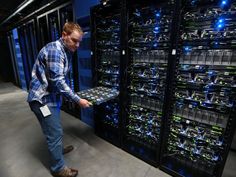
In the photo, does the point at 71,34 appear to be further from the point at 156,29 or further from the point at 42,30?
the point at 42,30

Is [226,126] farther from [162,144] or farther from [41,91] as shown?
[41,91]

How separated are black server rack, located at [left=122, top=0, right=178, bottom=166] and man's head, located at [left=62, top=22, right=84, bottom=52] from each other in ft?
2.31

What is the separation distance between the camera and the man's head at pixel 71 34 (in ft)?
5.06

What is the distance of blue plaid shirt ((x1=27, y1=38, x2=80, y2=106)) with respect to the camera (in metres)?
1.52

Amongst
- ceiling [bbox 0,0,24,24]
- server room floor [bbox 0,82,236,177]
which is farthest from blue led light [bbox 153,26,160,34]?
ceiling [bbox 0,0,24,24]

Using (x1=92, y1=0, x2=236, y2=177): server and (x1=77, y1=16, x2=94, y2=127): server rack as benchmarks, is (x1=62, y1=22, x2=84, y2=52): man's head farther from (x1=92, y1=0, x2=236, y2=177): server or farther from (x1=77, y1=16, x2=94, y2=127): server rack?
(x1=77, y1=16, x2=94, y2=127): server rack

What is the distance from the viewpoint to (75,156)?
2.32m

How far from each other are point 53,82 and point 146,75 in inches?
45.6

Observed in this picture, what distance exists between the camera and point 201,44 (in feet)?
4.84

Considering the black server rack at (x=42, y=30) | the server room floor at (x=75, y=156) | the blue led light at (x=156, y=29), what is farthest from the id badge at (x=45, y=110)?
the black server rack at (x=42, y=30)

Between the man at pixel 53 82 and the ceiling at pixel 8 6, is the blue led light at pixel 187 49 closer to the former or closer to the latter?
the man at pixel 53 82

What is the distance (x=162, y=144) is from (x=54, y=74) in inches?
60.4

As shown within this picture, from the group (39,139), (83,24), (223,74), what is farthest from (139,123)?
(83,24)

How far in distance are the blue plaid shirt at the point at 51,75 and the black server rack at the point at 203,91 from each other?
123cm
